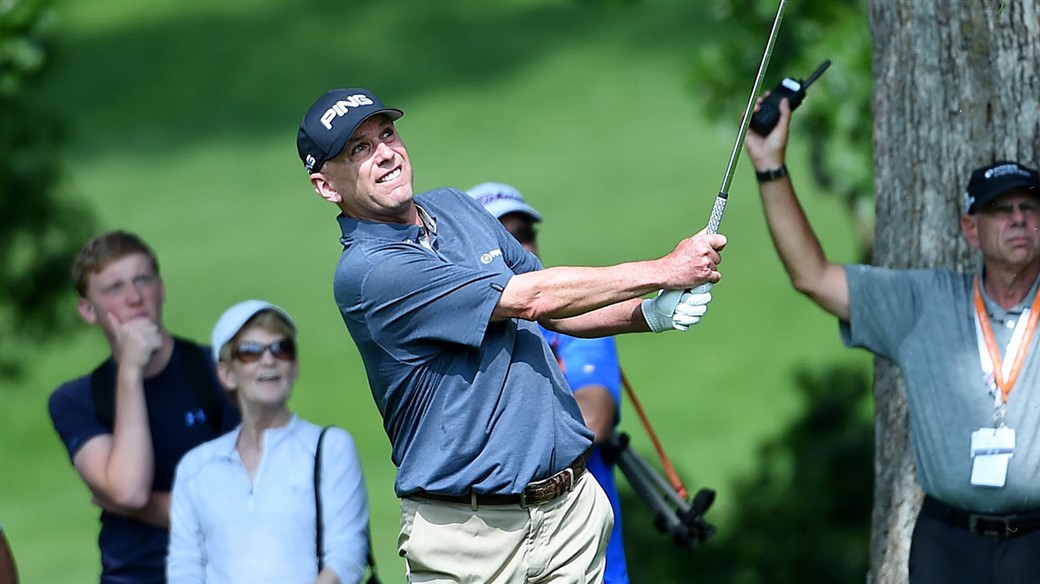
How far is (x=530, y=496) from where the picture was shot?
14.0ft

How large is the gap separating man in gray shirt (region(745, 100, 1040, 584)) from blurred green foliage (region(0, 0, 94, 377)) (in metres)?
4.25

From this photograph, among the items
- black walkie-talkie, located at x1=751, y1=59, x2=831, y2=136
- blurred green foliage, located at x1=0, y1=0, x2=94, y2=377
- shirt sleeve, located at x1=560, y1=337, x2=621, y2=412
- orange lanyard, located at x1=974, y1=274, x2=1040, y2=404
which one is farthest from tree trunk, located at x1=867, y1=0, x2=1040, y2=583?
blurred green foliage, located at x1=0, y1=0, x2=94, y2=377

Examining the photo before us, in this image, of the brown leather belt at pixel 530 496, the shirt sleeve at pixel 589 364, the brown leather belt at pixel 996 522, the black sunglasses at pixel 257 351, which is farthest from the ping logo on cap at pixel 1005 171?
the black sunglasses at pixel 257 351

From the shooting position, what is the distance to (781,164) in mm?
5613

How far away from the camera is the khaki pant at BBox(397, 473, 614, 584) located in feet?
14.0

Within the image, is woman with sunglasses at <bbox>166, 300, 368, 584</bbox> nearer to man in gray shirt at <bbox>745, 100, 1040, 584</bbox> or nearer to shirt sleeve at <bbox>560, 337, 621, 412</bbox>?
shirt sleeve at <bbox>560, 337, 621, 412</bbox>

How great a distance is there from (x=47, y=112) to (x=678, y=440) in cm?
742

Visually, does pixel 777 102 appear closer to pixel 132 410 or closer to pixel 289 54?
pixel 132 410

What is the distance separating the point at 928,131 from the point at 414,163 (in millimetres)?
14433

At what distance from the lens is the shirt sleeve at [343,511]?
5297 mm

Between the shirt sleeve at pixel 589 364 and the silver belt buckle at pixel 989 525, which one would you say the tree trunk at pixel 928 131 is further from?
the shirt sleeve at pixel 589 364

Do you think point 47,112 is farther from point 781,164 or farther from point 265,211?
point 265,211

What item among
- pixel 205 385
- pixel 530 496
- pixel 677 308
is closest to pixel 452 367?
pixel 530 496

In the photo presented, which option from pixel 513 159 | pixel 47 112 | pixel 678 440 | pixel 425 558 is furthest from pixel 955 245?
pixel 513 159
